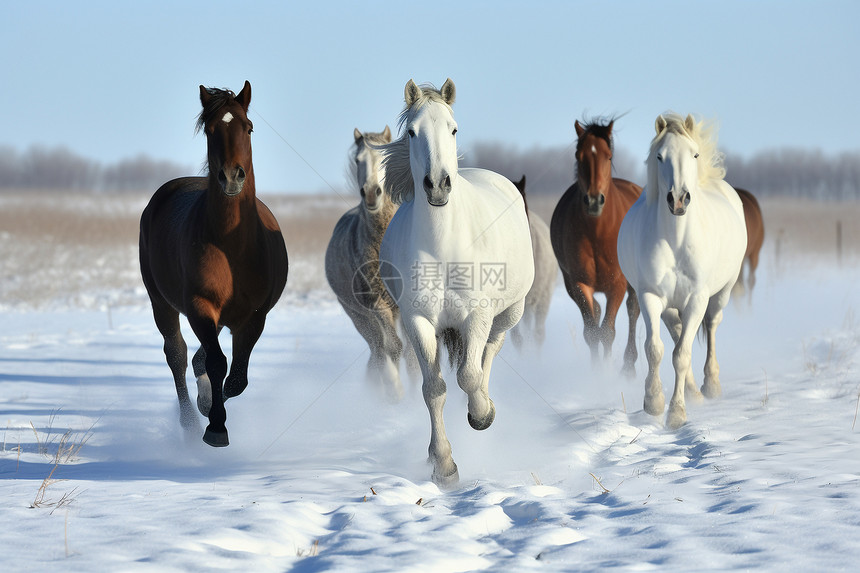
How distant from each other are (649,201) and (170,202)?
12.8 ft

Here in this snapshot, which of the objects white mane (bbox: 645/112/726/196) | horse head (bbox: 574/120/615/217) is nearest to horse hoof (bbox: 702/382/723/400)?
white mane (bbox: 645/112/726/196)

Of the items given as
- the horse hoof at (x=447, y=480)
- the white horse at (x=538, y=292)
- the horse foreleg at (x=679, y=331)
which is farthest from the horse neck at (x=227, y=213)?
the white horse at (x=538, y=292)

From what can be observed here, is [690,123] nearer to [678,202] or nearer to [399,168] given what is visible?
[678,202]

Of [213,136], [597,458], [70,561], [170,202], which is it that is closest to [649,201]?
[597,458]

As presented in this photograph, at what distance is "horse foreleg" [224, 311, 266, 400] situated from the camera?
18.5 ft

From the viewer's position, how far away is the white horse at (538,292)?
31.1ft

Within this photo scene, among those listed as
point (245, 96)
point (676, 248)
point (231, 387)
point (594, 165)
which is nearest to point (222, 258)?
point (231, 387)

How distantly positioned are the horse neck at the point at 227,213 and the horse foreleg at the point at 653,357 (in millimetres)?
3139

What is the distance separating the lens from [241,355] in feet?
18.6

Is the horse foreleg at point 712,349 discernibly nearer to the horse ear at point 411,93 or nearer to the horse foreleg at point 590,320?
the horse foreleg at point 590,320

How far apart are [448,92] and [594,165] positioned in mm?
3283

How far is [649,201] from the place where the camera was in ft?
20.8

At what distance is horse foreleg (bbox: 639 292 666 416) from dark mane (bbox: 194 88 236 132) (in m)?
3.49

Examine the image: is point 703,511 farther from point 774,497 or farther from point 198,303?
point 198,303
